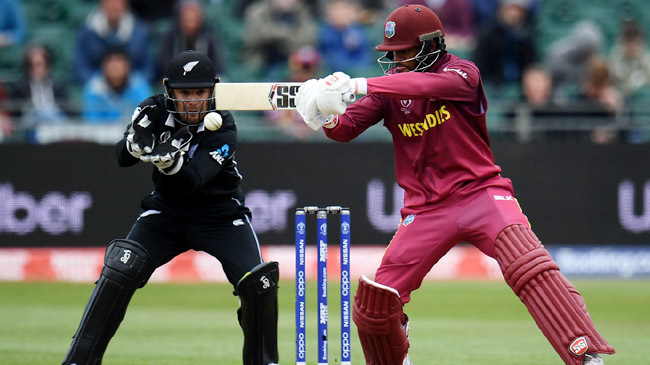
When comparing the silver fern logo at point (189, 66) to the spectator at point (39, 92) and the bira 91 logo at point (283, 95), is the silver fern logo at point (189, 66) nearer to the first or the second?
the bira 91 logo at point (283, 95)

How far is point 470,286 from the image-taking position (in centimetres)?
1034

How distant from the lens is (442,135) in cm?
508

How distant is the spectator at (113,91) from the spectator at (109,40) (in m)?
0.15

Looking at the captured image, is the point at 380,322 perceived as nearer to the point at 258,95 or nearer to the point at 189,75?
the point at 258,95

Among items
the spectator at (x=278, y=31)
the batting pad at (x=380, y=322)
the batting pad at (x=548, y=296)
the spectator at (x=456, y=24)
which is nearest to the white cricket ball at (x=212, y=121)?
the batting pad at (x=380, y=322)

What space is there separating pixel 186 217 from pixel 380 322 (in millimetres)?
1197

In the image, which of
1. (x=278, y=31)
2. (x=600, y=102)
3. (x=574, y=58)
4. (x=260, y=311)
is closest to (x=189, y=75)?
(x=260, y=311)

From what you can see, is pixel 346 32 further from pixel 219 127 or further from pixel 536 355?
pixel 219 127

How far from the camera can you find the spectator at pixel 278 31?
38.7ft

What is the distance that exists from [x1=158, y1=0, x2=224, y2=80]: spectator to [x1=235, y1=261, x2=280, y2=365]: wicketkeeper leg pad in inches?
238

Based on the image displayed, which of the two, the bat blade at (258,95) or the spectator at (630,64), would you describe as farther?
the spectator at (630,64)

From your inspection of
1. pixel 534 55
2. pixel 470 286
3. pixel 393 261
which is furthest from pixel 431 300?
pixel 393 261

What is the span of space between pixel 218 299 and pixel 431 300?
6.62ft

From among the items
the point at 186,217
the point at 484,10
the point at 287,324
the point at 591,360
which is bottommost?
the point at 287,324
